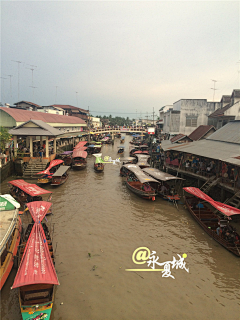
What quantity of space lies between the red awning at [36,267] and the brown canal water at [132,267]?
2.00m

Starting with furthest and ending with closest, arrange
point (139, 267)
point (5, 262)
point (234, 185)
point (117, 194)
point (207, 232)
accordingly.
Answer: point (117, 194) < point (234, 185) < point (207, 232) < point (139, 267) < point (5, 262)

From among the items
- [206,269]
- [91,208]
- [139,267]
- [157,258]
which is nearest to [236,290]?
[206,269]

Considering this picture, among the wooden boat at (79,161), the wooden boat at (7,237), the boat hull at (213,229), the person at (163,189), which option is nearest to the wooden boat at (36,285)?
the wooden boat at (7,237)

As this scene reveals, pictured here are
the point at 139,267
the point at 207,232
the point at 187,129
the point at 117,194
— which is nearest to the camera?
the point at 139,267

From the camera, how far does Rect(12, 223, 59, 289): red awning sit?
21.2 ft

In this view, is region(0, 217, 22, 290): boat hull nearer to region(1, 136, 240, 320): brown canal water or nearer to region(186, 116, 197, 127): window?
region(1, 136, 240, 320): brown canal water

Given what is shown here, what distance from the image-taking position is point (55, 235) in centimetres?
1273

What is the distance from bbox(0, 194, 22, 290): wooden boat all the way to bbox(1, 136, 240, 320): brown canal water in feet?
2.28

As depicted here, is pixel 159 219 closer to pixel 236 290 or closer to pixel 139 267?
pixel 139 267

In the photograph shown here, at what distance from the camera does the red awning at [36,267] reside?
6.45 meters

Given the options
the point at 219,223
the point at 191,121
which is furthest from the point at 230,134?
the point at 191,121

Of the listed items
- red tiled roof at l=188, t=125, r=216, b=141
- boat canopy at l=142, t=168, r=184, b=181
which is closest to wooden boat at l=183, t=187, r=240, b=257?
boat canopy at l=142, t=168, r=184, b=181

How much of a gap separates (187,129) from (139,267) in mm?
32518

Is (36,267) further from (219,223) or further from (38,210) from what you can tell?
(219,223)
